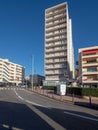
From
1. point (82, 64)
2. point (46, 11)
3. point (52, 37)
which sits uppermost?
point (46, 11)

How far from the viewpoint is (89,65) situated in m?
80.1

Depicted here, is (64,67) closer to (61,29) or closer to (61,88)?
(61,29)

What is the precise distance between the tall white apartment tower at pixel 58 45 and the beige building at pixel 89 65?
13654mm

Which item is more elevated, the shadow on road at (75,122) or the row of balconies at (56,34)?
the row of balconies at (56,34)

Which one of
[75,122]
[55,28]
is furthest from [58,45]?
[75,122]

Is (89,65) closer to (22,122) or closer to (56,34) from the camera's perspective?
(56,34)

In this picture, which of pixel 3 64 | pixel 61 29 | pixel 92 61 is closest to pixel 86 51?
pixel 92 61

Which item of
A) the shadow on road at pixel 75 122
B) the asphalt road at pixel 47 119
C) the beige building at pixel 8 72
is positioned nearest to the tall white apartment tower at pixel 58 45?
the beige building at pixel 8 72

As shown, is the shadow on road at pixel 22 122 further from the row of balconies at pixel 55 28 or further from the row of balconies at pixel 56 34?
the row of balconies at pixel 55 28

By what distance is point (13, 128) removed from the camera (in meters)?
9.59

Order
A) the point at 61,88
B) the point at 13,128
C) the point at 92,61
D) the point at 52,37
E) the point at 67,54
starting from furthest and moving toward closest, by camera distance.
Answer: the point at 52,37
the point at 67,54
the point at 92,61
the point at 61,88
the point at 13,128

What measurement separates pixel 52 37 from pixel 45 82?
17.8 meters

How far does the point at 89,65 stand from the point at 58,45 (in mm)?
24589

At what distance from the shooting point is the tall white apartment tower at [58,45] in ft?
324
